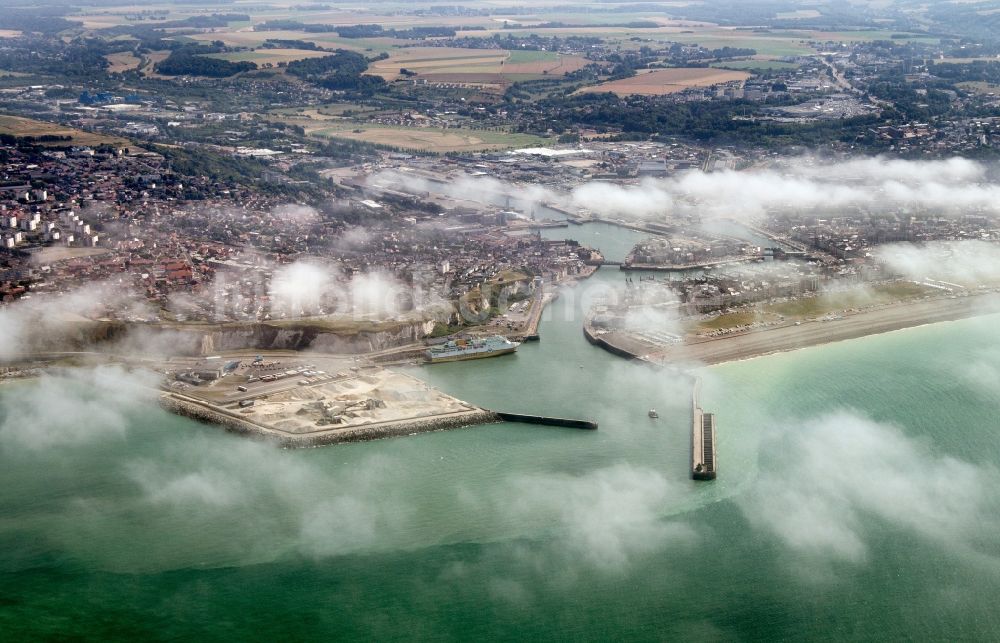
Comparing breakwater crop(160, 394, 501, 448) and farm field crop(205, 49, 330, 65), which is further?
farm field crop(205, 49, 330, 65)

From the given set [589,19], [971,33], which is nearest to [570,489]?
[971,33]

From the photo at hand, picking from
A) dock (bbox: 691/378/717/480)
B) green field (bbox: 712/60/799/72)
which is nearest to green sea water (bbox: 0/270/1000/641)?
dock (bbox: 691/378/717/480)

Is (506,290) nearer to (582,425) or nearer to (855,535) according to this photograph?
(582,425)

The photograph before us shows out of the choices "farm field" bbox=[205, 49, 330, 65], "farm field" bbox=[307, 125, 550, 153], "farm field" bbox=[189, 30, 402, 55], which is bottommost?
"farm field" bbox=[307, 125, 550, 153]

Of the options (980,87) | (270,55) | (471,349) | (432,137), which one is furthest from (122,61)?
(471,349)

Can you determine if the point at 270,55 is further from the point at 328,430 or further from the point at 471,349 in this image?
the point at 328,430

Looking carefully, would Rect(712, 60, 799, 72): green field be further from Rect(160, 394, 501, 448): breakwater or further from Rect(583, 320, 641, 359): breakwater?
Rect(160, 394, 501, 448): breakwater

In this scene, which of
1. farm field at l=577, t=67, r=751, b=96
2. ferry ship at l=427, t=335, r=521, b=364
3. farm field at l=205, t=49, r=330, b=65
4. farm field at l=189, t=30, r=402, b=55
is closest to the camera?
ferry ship at l=427, t=335, r=521, b=364
